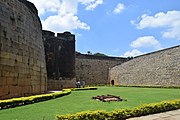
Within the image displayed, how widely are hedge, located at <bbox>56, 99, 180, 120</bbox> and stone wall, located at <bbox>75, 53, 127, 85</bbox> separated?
75.6ft

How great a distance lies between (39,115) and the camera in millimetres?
5633

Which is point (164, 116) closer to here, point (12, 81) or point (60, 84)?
point (12, 81)

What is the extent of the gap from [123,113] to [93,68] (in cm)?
2533

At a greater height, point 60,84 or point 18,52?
point 18,52

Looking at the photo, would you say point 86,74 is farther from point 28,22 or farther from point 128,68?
Result: point 28,22

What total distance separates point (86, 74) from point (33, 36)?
63.9 feet

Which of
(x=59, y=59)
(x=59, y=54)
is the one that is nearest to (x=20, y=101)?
(x=59, y=59)

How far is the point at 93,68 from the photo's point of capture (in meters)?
31.1

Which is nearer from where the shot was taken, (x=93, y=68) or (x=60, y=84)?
(x=60, y=84)

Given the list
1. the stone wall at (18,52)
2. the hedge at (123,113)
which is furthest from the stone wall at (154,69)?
the hedge at (123,113)

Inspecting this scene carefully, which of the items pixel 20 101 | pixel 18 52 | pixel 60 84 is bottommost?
pixel 20 101

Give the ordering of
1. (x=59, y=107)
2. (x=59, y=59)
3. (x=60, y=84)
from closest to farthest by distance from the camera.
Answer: (x=59, y=107) < (x=60, y=84) < (x=59, y=59)

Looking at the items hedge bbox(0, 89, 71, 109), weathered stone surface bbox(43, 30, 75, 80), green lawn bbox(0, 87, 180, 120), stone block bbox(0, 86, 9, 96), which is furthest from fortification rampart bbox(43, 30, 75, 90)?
stone block bbox(0, 86, 9, 96)

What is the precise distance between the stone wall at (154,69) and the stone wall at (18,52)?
40.8 ft
